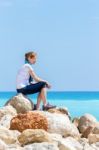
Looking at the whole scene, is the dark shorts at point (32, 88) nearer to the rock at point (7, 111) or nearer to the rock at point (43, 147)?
the rock at point (7, 111)

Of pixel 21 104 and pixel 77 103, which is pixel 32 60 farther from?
pixel 77 103

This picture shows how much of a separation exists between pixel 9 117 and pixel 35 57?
2.19 meters

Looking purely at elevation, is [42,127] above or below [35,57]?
below

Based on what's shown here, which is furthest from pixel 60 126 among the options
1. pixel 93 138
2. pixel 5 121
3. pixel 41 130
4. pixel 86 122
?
pixel 41 130

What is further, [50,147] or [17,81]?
[17,81]

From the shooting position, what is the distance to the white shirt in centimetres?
1523

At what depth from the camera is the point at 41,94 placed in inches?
590

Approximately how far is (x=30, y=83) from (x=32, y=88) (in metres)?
0.38

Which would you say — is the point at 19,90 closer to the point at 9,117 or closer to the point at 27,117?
the point at 9,117

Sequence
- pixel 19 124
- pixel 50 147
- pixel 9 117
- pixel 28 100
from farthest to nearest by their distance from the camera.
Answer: pixel 28 100 → pixel 9 117 → pixel 19 124 → pixel 50 147

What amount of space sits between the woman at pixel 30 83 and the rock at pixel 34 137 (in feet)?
14.7

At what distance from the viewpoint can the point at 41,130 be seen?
1041 centimetres

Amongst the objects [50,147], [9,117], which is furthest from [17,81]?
[50,147]

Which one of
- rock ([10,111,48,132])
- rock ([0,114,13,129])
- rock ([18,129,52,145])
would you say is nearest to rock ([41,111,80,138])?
rock ([10,111,48,132])
